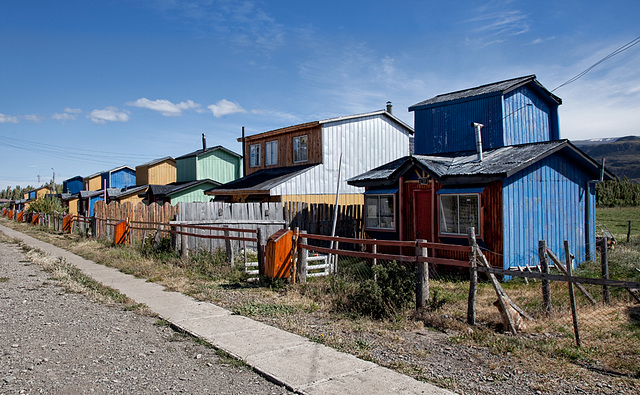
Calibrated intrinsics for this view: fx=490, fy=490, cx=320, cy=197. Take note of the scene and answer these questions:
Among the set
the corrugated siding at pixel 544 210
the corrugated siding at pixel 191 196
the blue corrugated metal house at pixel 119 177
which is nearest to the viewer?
the corrugated siding at pixel 544 210

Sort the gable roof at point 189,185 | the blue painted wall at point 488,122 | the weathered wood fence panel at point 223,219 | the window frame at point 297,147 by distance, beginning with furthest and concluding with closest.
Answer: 1. the gable roof at point 189,185
2. the window frame at point 297,147
3. the blue painted wall at point 488,122
4. the weathered wood fence panel at point 223,219

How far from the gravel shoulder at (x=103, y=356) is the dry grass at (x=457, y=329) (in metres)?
1.46

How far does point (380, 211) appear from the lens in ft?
50.8

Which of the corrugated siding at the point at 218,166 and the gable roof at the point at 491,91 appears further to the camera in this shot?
the corrugated siding at the point at 218,166

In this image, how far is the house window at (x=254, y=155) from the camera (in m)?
25.9

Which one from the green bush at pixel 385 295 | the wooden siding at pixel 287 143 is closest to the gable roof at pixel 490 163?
the green bush at pixel 385 295

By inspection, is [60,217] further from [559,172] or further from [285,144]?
[559,172]

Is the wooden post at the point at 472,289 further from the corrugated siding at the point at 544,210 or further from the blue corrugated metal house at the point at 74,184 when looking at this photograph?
the blue corrugated metal house at the point at 74,184

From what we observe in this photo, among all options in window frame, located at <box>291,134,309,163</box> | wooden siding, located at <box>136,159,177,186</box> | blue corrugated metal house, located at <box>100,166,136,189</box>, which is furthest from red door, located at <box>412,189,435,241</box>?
blue corrugated metal house, located at <box>100,166,136,189</box>

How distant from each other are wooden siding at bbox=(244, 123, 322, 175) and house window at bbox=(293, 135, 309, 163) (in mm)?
169

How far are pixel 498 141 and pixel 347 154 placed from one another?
315 inches

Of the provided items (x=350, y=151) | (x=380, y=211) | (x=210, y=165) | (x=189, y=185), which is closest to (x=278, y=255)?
(x=380, y=211)

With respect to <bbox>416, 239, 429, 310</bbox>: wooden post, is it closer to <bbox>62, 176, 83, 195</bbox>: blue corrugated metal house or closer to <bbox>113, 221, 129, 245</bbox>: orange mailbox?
<bbox>113, 221, 129, 245</bbox>: orange mailbox

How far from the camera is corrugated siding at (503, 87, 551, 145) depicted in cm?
1605
